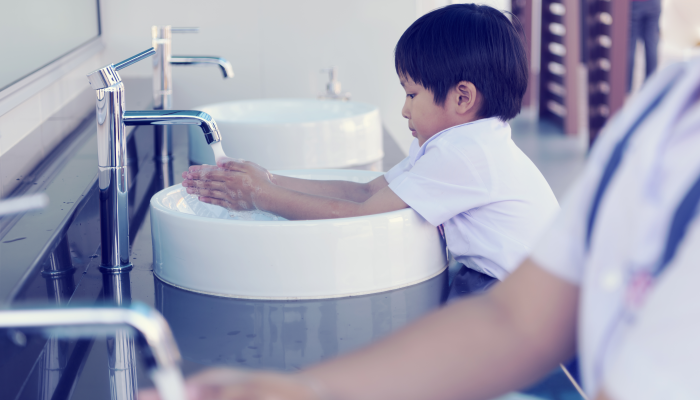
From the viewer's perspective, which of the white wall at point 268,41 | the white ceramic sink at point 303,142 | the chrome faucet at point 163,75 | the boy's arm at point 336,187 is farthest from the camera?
the white wall at point 268,41

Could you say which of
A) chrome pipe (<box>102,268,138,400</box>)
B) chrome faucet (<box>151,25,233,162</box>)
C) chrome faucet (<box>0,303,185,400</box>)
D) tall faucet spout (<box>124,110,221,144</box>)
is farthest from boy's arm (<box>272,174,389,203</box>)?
chrome faucet (<box>0,303,185,400</box>)

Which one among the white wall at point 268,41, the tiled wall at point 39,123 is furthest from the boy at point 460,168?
the white wall at point 268,41

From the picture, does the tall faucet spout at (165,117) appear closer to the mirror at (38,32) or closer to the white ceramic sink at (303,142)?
the mirror at (38,32)

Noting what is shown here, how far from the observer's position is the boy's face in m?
1.06

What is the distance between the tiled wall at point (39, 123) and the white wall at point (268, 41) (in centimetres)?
30

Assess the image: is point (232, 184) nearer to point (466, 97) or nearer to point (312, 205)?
point (312, 205)

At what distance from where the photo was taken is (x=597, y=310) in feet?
1.27

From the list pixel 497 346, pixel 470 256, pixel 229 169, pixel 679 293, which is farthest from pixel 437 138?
pixel 679 293

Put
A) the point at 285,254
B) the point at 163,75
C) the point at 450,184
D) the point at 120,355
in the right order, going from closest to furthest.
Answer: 1. the point at 120,355
2. the point at 285,254
3. the point at 450,184
4. the point at 163,75

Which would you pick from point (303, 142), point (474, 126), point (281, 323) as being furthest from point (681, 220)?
point (303, 142)

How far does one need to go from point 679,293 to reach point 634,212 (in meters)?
0.05

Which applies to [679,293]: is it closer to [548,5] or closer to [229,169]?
[229,169]

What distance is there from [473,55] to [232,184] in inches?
15.3

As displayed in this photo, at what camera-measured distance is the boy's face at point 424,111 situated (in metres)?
1.06
